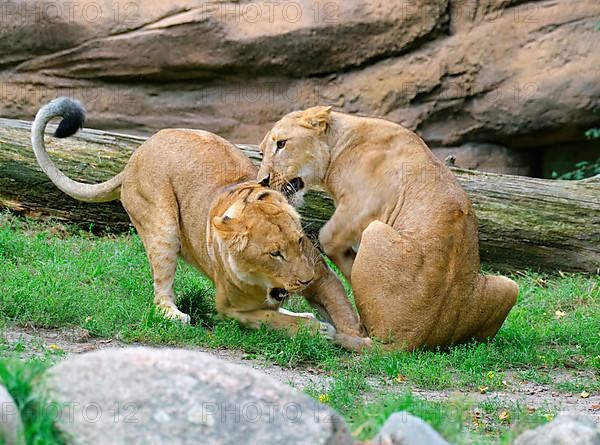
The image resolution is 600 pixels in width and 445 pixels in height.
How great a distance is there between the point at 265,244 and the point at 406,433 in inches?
109

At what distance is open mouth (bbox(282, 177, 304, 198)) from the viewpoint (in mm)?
7250

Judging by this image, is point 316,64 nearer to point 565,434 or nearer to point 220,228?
point 220,228

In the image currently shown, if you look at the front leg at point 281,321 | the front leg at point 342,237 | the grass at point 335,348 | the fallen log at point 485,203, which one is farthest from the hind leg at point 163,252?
the fallen log at point 485,203

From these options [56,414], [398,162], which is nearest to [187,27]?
[398,162]

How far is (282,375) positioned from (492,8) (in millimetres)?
6970

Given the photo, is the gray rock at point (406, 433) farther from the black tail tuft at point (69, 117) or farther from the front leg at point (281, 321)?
the black tail tuft at point (69, 117)

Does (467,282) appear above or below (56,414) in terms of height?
below

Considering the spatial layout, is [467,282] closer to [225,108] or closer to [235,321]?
[235,321]

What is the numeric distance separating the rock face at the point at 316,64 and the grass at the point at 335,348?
3.73 m

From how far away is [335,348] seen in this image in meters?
6.64

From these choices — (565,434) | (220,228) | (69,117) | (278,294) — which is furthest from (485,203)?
(565,434)

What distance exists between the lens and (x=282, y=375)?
600cm

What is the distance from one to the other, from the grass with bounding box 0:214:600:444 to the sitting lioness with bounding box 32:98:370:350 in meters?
0.20

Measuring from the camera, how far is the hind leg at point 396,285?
6512 mm
